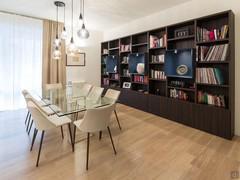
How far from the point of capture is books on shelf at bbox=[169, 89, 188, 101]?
140 inches

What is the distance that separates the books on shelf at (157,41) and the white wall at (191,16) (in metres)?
0.40

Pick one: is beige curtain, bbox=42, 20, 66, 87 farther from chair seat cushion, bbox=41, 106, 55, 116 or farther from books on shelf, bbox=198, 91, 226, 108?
books on shelf, bbox=198, 91, 226, 108

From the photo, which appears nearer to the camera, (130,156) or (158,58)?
(130,156)

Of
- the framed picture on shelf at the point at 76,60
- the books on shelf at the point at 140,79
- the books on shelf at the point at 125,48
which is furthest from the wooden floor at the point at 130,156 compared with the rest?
the framed picture on shelf at the point at 76,60

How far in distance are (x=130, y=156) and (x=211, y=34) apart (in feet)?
8.73

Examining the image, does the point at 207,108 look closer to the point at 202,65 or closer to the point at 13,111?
the point at 202,65

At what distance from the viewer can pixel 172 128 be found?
130 inches

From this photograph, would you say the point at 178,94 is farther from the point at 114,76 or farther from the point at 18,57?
the point at 18,57

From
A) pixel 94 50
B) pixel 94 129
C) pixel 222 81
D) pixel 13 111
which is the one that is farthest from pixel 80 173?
pixel 94 50

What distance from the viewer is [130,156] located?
2250 mm

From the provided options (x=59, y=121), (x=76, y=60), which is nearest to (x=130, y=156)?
(x=59, y=121)

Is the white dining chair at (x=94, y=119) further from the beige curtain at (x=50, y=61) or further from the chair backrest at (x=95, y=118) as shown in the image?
the beige curtain at (x=50, y=61)

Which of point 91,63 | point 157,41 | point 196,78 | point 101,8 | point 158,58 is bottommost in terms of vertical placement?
point 196,78

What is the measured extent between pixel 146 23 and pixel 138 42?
58 cm
